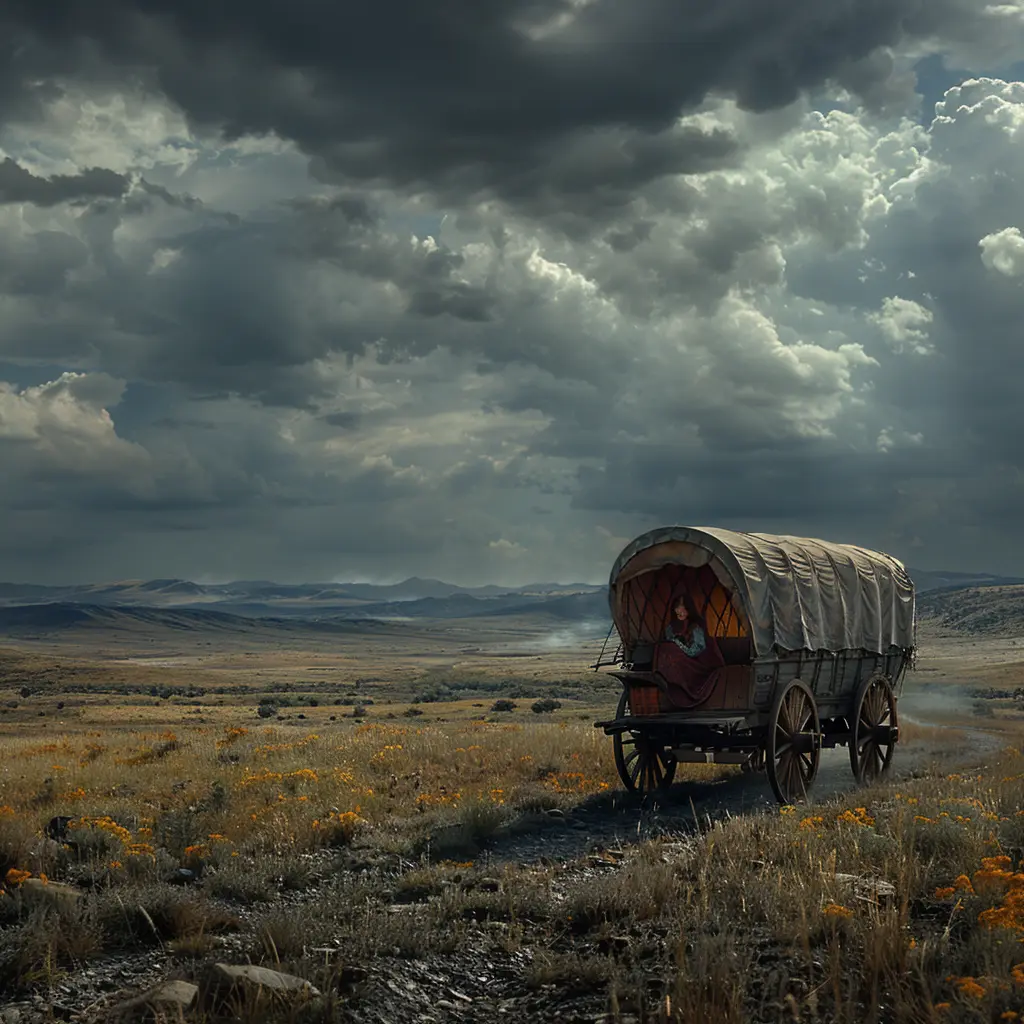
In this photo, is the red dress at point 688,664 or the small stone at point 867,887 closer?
the small stone at point 867,887

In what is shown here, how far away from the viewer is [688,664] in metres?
14.5

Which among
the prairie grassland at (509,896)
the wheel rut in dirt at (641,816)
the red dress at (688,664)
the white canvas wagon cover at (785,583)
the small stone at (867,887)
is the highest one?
the white canvas wagon cover at (785,583)

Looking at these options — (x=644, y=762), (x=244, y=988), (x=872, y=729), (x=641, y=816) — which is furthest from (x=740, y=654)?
(x=244, y=988)

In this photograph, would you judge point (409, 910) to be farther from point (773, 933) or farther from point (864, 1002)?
point (864, 1002)

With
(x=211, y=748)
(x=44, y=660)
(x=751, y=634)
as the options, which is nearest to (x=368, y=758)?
(x=211, y=748)

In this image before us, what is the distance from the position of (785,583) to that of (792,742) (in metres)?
2.20

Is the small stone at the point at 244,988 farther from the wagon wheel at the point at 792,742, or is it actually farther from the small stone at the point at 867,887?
the wagon wheel at the point at 792,742

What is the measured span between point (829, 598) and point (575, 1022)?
1091 centimetres

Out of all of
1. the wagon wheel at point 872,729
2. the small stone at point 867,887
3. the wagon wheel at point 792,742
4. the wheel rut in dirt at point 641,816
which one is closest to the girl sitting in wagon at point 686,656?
the wagon wheel at point 792,742

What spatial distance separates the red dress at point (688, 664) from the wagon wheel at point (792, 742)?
1.04 metres

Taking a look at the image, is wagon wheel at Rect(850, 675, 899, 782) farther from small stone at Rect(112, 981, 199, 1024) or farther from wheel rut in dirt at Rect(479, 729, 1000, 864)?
small stone at Rect(112, 981, 199, 1024)

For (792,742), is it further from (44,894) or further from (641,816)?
(44,894)

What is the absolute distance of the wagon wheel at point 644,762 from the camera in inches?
577

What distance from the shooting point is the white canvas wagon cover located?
1375cm
